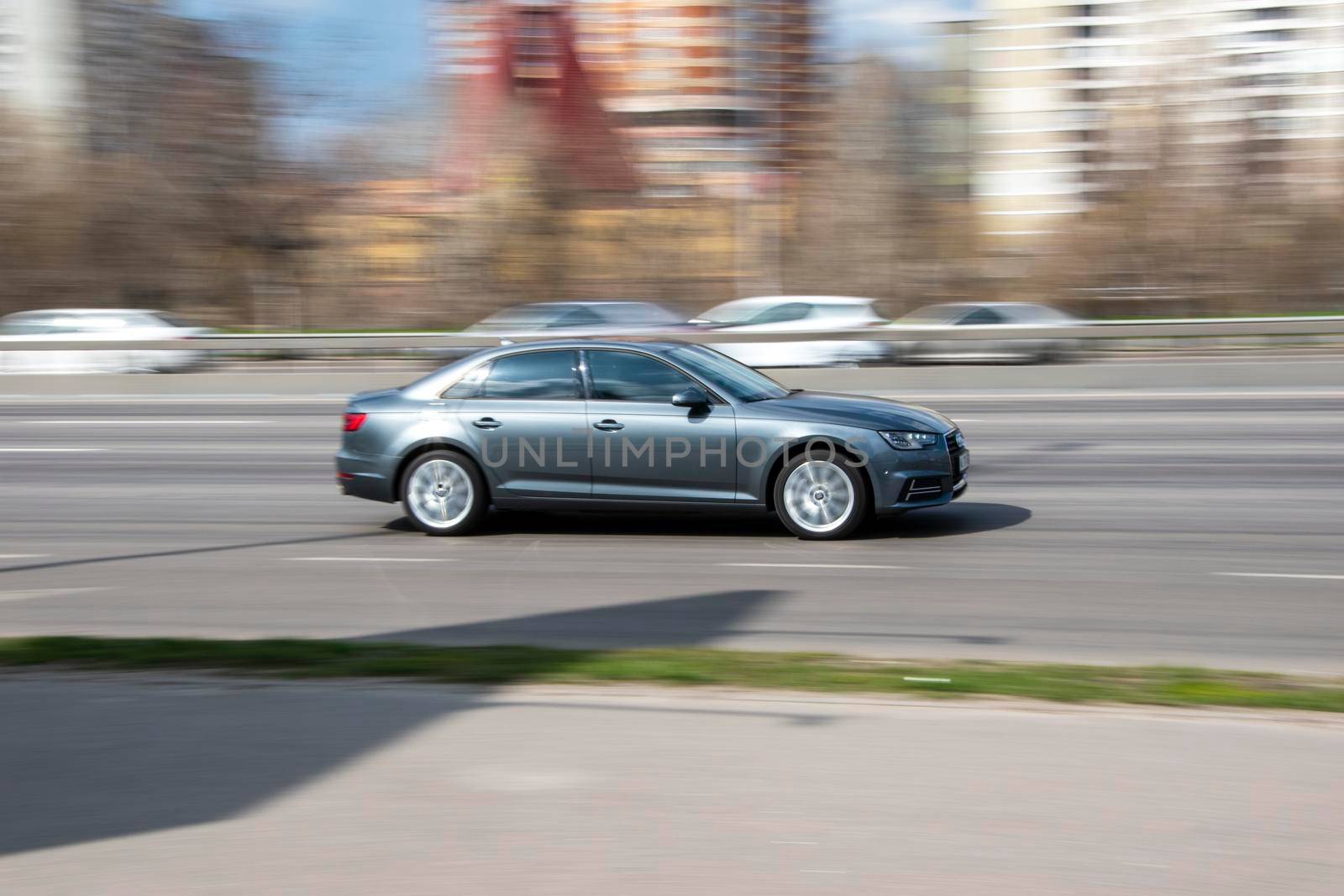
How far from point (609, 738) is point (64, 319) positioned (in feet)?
96.5

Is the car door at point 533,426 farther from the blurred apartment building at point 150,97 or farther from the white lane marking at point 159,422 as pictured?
the blurred apartment building at point 150,97

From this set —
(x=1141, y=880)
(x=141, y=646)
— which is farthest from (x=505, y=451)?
(x=1141, y=880)

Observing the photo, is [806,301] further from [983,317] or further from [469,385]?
[469,385]

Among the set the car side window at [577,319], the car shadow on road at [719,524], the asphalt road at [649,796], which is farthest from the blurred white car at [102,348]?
the asphalt road at [649,796]

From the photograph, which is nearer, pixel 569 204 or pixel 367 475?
pixel 367 475

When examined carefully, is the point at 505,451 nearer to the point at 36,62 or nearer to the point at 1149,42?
the point at 1149,42

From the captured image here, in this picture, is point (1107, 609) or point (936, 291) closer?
point (1107, 609)

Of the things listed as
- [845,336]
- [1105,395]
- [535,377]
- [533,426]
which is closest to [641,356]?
[535,377]

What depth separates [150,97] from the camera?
56906 millimetres

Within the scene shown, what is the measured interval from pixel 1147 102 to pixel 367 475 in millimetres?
50122

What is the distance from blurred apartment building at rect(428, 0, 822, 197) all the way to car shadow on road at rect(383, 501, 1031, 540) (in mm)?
40910

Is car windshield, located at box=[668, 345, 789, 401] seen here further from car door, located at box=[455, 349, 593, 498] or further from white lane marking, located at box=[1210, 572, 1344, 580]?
white lane marking, located at box=[1210, 572, 1344, 580]

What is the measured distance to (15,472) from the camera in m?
15.6

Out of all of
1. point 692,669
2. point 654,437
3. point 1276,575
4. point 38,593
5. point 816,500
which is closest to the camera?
point 692,669
